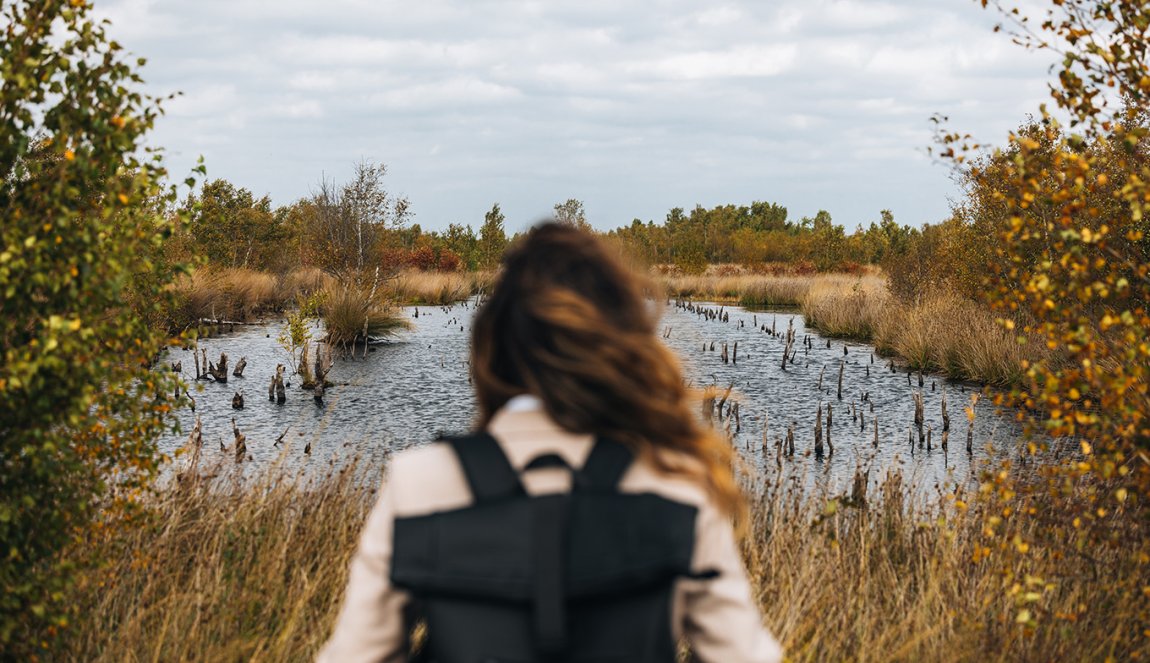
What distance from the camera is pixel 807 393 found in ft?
64.5

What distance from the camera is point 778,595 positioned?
547 cm

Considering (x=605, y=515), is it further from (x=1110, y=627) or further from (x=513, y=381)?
(x=1110, y=627)

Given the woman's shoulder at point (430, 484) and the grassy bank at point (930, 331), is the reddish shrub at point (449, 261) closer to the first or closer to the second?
the grassy bank at point (930, 331)

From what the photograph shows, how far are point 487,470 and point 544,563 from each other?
0.17 m

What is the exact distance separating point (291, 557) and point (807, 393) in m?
15.0

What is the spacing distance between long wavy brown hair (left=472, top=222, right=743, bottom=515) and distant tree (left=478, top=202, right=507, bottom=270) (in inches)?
2722

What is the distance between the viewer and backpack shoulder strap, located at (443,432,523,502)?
1.48 meters

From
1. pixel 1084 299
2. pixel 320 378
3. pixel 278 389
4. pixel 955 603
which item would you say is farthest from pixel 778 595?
pixel 320 378

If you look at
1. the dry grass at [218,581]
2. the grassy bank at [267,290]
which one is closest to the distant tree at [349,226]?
the grassy bank at [267,290]

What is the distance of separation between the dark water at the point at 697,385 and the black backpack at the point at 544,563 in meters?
5.17

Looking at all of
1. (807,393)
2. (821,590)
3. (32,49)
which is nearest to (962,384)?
(807,393)

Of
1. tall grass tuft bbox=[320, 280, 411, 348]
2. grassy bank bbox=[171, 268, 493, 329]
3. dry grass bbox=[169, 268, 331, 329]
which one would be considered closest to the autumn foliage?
grassy bank bbox=[171, 268, 493, 329]

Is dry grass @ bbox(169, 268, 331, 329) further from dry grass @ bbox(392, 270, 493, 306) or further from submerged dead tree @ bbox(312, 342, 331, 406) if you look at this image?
dry grass @ bbox(392, 270, 493, 306)

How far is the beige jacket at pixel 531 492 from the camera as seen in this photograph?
1535 mm
